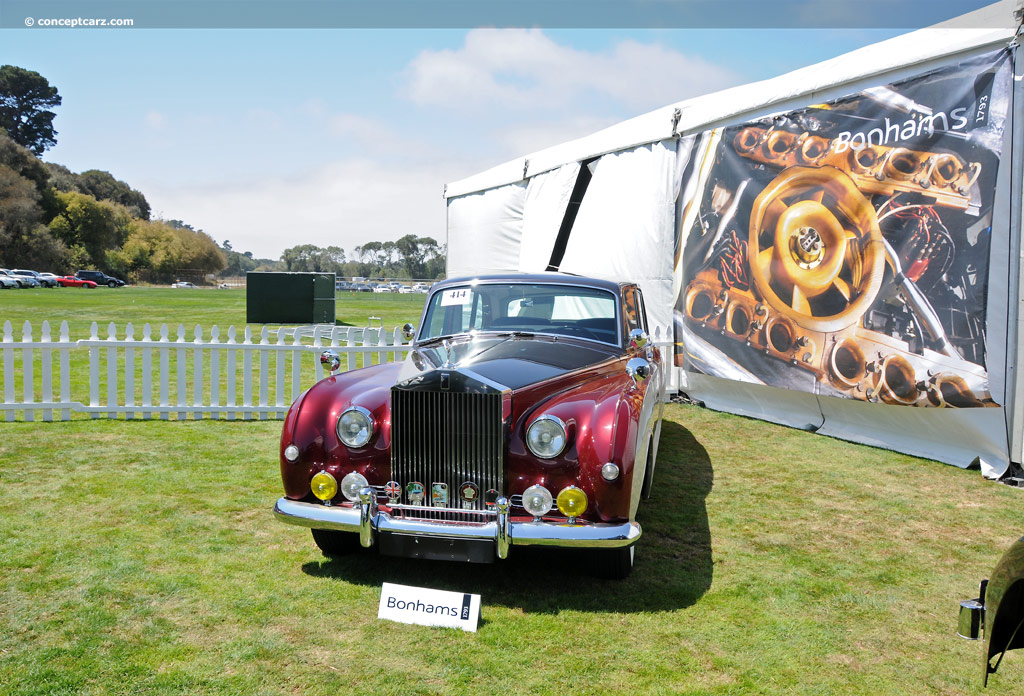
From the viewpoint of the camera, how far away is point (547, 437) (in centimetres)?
382

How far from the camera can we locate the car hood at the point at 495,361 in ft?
12.7

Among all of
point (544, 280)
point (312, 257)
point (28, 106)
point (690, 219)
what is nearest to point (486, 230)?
point (690, 219)

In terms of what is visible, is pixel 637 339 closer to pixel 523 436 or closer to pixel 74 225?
pixel 523 436

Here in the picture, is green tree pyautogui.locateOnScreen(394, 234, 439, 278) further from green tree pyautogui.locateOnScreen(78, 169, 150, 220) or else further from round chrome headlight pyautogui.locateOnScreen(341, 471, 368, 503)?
round chrome headlight pyautogui.locateOnScreen(341, 471, 368, 503)

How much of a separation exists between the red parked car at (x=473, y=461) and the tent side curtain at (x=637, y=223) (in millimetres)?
5880

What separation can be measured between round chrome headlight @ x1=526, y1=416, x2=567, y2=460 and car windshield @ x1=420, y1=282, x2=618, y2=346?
4.77 ft

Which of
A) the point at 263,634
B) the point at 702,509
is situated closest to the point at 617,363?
the point at 702,509

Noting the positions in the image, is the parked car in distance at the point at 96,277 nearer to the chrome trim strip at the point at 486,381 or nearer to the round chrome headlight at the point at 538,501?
the chrome trim strip at the point at 486,381

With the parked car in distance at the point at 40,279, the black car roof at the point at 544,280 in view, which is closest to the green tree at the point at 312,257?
the parked car in distance at the point at 40,279

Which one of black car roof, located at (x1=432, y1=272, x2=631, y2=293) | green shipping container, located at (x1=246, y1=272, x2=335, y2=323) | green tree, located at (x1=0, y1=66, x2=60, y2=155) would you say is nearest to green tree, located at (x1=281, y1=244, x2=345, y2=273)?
green tree, located at (x1=0, y1=66, x2=60, y2=155)

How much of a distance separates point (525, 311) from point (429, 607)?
2405 millimetres

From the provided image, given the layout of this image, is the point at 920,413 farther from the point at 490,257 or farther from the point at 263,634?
the point at 490,257

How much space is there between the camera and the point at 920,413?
7.06 meters

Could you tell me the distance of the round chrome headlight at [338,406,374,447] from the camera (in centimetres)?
404
